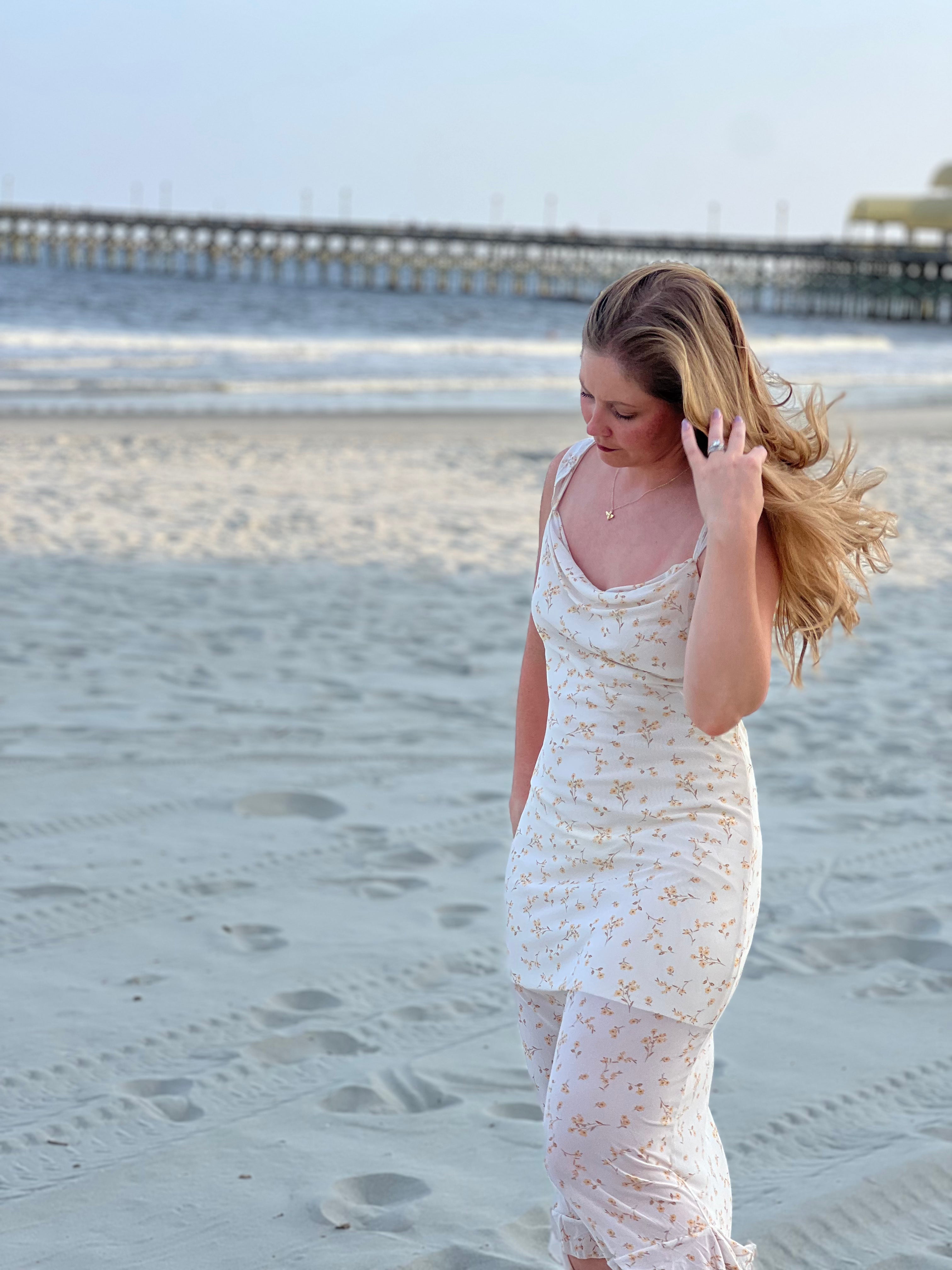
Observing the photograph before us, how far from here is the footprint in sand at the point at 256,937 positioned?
343cm

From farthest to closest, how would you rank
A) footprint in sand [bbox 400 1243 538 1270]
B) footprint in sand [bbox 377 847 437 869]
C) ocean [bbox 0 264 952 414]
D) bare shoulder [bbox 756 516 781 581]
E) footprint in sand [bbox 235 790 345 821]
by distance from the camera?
ocean [bbox 0 264 952 414] < footprint in sand [bbox 235 790 345 821] < footprint in sand [bbox 377 847 437 869] < footprint in sand [bbox 400 1243 538 1270] < bare shoulder [bbox 756 516 781 581]

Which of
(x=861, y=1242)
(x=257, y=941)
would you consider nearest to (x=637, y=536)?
(x=861, y=1242)

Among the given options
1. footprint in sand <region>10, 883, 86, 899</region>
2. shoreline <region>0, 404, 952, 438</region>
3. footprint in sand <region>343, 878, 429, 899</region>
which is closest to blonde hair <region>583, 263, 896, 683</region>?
footprint in sand <region>343, 878, 429, 899</region>

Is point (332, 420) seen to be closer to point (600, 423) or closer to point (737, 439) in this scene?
point (600, 423)

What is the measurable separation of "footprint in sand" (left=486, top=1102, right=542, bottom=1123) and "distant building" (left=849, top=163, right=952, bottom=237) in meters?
71.2

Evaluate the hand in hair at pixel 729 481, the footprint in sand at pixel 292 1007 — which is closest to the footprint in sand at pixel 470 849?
the footprint in sand at pixel 292 1007

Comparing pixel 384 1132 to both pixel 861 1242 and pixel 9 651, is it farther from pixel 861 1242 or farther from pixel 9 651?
pixel 9 651

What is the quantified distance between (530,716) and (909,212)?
239 feet

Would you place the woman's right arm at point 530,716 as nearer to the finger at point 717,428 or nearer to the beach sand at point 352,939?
the finger at point 717,428

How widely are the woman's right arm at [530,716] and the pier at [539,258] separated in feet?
189

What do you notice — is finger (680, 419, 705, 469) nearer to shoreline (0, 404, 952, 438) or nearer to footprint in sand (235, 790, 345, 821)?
footprint in sand (235, 790, 345, 821)

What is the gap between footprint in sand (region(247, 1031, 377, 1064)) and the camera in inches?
116

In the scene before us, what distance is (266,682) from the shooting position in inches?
222

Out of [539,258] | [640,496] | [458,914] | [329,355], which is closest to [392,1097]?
[458,914]
